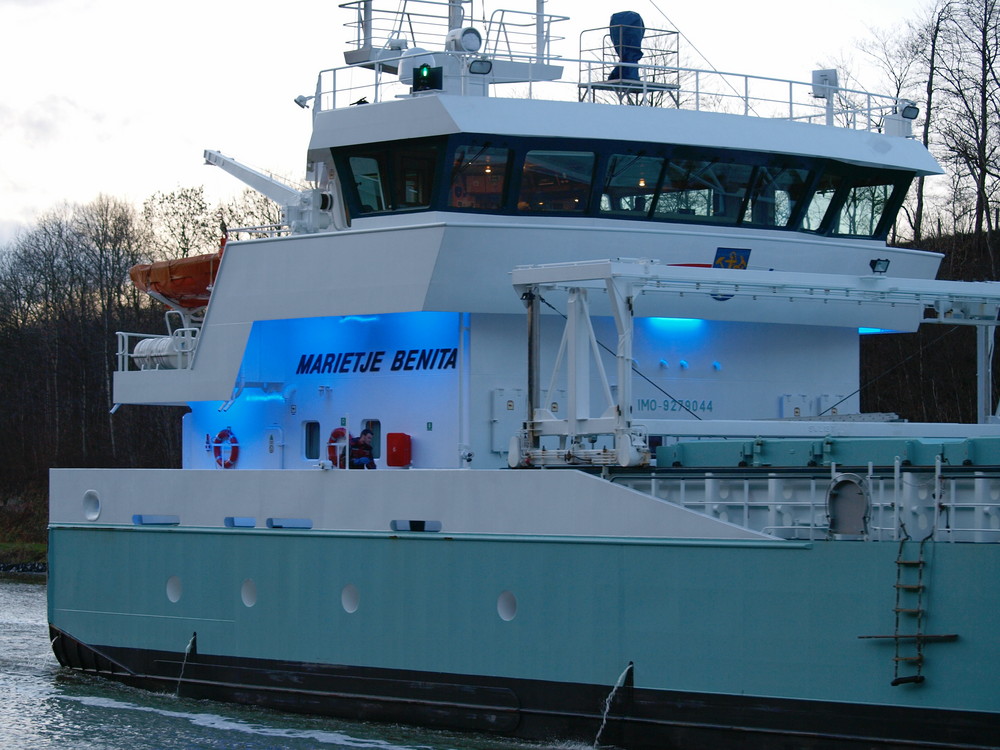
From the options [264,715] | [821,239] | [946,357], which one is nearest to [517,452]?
[264,715]

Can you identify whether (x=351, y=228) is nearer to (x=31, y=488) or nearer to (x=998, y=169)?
(x=998, y=169)

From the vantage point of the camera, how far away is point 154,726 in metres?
13.9

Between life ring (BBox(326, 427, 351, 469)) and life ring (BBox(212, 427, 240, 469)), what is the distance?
75.5 inches

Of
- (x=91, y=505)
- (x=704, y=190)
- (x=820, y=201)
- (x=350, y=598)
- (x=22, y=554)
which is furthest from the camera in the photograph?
(x=22, y=554)

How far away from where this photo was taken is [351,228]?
1542cm

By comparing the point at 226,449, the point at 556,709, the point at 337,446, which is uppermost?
the point at 337,446

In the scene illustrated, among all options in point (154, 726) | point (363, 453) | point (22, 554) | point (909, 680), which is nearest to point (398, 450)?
point (363, 453)

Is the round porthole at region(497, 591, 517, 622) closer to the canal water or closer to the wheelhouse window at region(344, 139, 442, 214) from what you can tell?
the canal water

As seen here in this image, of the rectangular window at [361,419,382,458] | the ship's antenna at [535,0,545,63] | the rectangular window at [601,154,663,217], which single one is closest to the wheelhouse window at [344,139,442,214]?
the rectangular window at [601,154,663,217]

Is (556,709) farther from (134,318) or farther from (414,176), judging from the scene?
(134,318)

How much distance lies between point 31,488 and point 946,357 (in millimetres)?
29612

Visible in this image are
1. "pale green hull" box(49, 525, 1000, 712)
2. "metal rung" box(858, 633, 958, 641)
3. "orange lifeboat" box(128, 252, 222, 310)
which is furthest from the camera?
"orange lifeboat" box(128, 252, 222, 310)

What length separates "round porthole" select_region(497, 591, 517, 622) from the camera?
12266 mm

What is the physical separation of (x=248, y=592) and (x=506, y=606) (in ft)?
10.9
